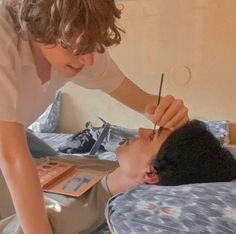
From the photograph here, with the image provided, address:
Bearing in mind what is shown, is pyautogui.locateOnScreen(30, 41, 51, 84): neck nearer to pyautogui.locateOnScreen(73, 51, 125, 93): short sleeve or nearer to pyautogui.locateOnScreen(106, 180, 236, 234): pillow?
pyautogui.locateOnScreen(73, 51, 125, 93): short sleeve

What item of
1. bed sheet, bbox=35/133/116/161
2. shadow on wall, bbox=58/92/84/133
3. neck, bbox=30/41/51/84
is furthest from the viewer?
shadow on wall, bbox=58/92/84/133

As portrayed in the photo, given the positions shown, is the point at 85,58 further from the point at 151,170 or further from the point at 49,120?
the point at 49,120

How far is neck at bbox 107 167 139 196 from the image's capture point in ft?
4.05

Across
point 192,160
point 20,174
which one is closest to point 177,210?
point 192,160

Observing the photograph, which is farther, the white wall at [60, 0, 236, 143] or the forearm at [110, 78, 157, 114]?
the white wall at [60, 0, 236, 143]

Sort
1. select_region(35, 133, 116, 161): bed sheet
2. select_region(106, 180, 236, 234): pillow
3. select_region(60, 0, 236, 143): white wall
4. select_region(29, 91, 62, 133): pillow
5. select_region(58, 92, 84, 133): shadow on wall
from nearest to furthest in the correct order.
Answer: select_region(106, 180, 236, 234): pillow < select_region(35, 133, 116, 161): bed sheet < select_region(60, 0, 236, 143): white wall < select_region(29, 91, 62, 133): pillow < select_region(58, 92, 84, 133): shadow on wall

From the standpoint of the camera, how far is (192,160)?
45.0 inches

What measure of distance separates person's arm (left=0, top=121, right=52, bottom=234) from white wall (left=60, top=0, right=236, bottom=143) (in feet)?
4.96

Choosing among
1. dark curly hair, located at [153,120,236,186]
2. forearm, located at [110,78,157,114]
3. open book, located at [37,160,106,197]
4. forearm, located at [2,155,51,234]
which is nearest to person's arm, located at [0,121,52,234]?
forearm, located at [2,155,51,234]

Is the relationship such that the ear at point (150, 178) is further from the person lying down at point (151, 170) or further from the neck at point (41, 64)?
the neck at point (41, 64)

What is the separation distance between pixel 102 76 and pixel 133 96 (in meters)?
0.13

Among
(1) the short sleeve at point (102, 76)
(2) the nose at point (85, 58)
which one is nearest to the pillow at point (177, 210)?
(2) the nose at point (85, 58)

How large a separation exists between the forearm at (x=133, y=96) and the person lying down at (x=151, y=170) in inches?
4.7

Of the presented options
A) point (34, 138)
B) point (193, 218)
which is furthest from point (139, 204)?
point (34, 138)
